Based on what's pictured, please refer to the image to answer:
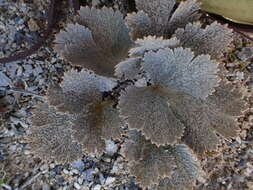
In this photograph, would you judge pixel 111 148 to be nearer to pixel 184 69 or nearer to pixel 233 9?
pixel 184 69

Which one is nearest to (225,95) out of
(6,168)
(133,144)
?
(133,144)

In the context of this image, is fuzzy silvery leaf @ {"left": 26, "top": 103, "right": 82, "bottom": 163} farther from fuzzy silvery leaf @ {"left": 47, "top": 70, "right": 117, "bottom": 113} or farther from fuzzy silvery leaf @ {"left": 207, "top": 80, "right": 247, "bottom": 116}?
fuzzy silvery leaf @ {"left": 207, "top": 80, "right": 247, "bottom": 116}

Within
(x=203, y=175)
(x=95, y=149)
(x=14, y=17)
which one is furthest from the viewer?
(x=14, y=17)

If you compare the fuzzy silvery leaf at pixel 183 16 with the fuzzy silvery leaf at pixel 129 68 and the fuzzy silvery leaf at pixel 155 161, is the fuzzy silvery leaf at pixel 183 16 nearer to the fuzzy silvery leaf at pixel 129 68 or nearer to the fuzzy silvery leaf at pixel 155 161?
the fuzzy silvery leaf at pixel 129 68

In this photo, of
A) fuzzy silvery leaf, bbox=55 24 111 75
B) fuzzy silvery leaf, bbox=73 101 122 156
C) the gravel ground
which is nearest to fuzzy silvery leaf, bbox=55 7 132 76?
fuzzy silvery leaf, bbox=55 24 111 75

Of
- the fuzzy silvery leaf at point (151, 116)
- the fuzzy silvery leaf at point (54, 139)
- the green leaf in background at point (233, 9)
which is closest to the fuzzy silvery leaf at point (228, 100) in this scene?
the fuzzy silvery leaf at point (151, 116)

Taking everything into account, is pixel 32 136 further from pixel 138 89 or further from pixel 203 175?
pixel 203 175
